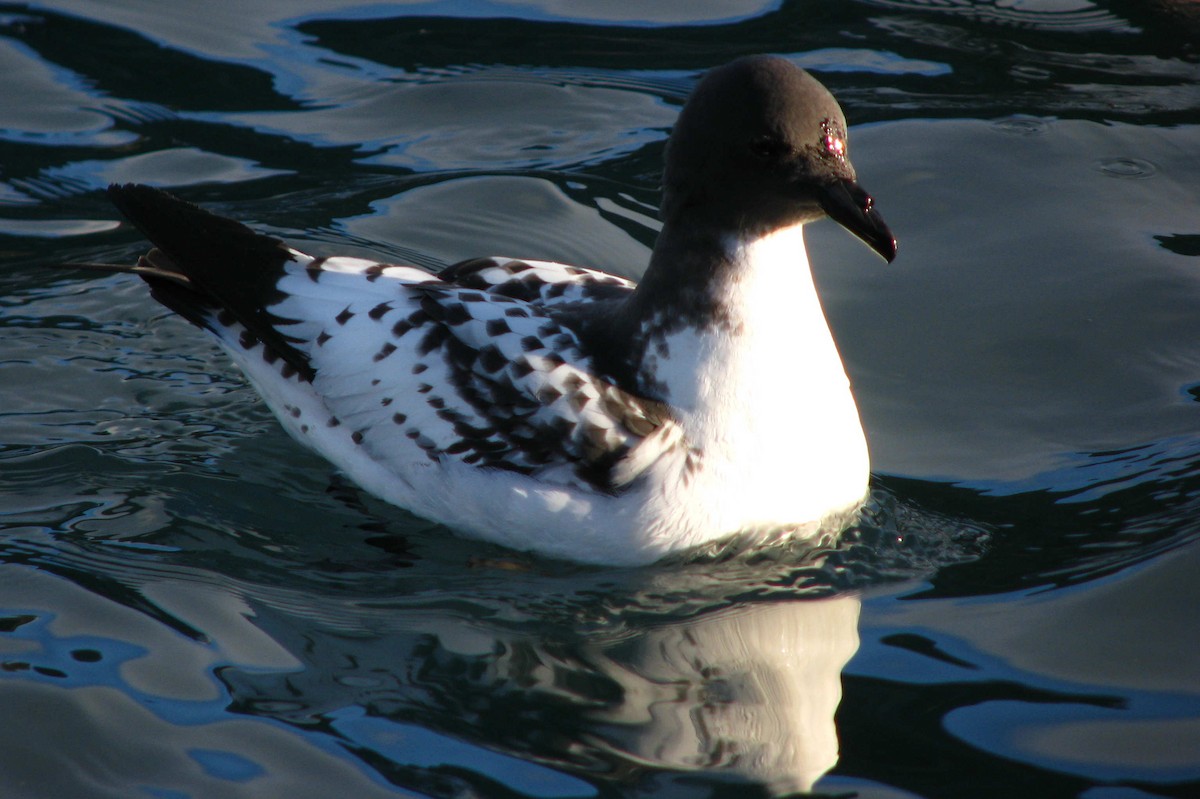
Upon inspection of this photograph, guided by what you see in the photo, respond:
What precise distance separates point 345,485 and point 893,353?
9.81ft

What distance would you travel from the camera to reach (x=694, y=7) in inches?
413

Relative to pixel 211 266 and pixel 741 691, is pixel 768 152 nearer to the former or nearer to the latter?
pixel 741 691

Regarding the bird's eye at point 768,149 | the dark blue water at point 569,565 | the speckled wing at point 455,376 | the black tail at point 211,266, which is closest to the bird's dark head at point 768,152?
the bird's eye at point 768,149

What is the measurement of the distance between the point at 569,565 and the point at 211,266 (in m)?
2.15

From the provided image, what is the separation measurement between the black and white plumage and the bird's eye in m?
0.01

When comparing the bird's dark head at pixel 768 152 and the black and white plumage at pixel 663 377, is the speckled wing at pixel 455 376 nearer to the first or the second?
the black and white plumage at pixel 663 377

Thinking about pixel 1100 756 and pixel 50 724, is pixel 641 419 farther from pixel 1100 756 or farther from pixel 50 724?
pixel 50 724

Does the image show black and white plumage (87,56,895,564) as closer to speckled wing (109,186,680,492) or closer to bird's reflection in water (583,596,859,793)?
speckled wing (109,186,680,492)

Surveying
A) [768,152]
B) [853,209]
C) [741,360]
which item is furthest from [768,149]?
[741,360]

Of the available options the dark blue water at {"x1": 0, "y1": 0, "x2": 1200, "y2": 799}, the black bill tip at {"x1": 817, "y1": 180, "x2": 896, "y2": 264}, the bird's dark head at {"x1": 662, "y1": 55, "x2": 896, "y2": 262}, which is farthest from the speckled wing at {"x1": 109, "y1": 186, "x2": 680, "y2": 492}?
the black bill tip at {"x1": 817, "y1": 180, "x2": 896, "y2": 264}

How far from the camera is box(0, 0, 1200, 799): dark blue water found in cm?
484

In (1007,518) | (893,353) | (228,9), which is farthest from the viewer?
(228,9)

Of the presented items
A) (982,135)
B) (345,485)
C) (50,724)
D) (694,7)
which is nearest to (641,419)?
(345,485)

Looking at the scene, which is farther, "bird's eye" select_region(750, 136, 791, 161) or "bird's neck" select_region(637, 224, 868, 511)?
"bird's neck" select_region(637, 224, 868, 511)
